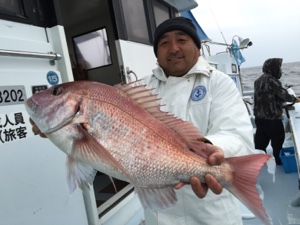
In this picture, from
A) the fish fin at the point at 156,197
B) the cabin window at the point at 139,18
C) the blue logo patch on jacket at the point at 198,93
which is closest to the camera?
the fish fin at the point at 156,197

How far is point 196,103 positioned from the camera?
1.72 metres

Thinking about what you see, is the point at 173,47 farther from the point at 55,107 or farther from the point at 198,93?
the point at 55,107

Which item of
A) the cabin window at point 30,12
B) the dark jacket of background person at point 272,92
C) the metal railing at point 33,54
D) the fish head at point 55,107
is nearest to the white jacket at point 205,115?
the fish head at point 55,107

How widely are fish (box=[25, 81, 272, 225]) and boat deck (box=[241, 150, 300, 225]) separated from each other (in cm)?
235

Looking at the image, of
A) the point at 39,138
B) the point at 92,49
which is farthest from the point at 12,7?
the point at 92,49

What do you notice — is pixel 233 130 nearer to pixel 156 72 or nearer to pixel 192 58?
pixel 192 58

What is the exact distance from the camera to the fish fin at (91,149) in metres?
1.04

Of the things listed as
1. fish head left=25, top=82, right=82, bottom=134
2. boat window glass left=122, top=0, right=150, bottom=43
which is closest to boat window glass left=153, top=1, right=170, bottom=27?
boat window glass left=122, top=0, right=150, bottom=43

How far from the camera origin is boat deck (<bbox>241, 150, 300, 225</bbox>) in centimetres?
324

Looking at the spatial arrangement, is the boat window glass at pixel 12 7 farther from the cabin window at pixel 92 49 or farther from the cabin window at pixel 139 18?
the cabin window at pixel 92 49

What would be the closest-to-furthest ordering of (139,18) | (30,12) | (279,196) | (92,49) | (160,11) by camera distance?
1. (30,12)
2. (279,196)
3. (139,18)
4. (160,11)
5. (92,49)

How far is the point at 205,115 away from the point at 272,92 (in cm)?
402

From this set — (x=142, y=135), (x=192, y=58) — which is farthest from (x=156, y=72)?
(x=142, y=135)

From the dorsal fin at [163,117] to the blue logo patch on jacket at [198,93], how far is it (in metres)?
0.54
